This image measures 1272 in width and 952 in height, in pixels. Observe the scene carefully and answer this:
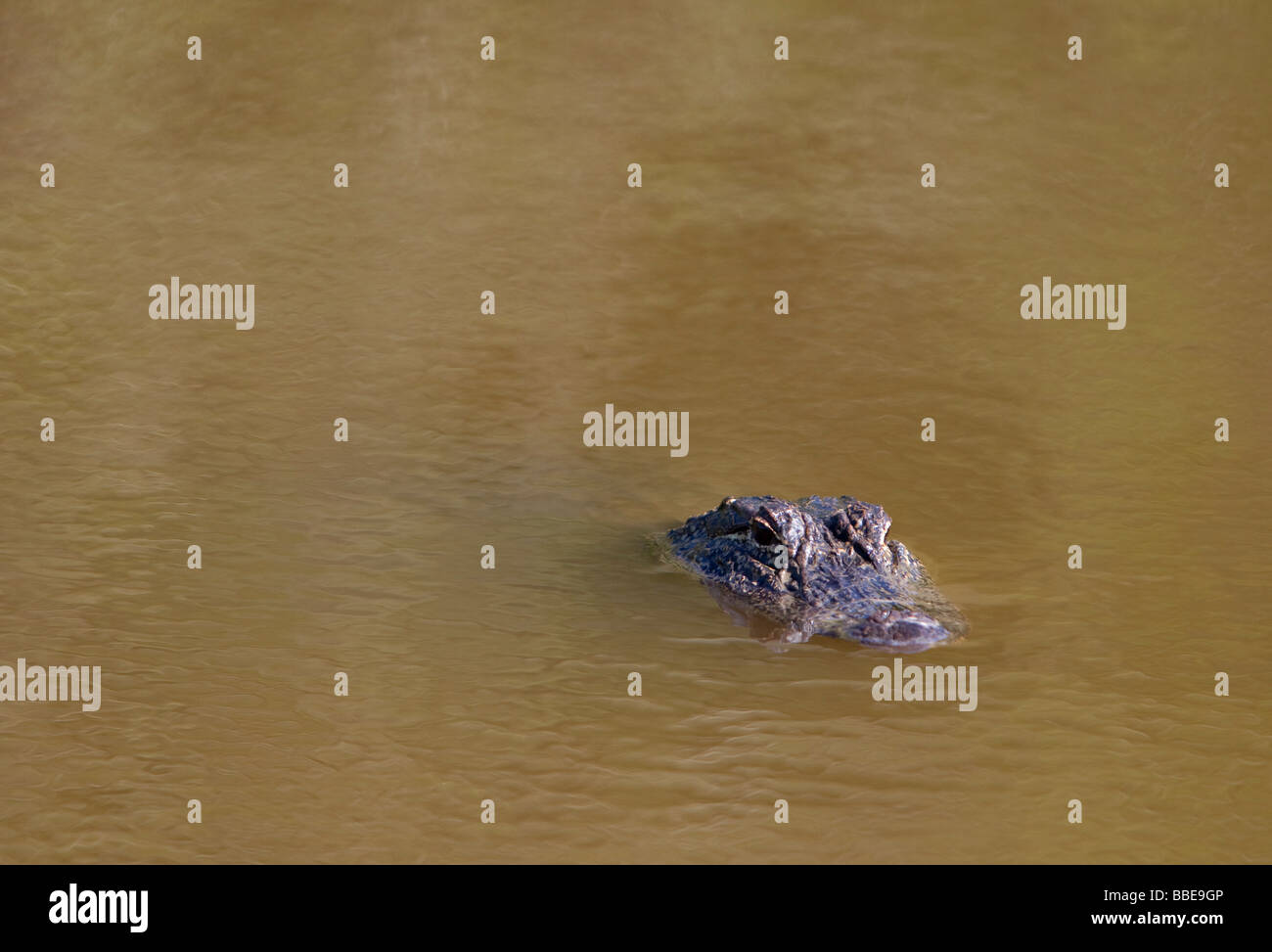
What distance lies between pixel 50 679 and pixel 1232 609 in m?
6.64

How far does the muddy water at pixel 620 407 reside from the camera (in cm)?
650

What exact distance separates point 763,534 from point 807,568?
1.12 ft

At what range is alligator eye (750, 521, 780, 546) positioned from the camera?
8523mm

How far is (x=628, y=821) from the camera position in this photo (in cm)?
616

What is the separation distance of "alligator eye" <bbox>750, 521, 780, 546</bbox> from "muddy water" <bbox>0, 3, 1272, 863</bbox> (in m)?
0.60

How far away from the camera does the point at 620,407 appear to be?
36.4 feet

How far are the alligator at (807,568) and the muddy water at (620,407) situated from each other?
0.23 m

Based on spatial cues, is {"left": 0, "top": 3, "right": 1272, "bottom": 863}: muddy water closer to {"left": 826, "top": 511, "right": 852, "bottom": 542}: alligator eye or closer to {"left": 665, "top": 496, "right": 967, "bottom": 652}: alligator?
{"left": 665, "top": 496, "right": 967, "bottom": 652}: alligator

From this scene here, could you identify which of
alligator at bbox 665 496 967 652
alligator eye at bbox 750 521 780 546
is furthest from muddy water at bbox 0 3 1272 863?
alligator eye at bbox 750 521 780 546

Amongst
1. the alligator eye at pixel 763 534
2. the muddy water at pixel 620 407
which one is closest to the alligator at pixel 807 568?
the alligator eye at pixel 763 534

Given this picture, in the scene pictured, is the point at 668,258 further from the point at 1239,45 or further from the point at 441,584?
the point at 1239,45

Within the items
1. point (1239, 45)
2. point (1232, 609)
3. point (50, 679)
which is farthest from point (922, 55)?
point (50, 679)

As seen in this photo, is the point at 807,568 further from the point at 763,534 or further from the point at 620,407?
the point at 620,407

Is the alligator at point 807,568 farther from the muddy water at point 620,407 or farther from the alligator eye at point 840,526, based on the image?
the muddy water at point 620,407
